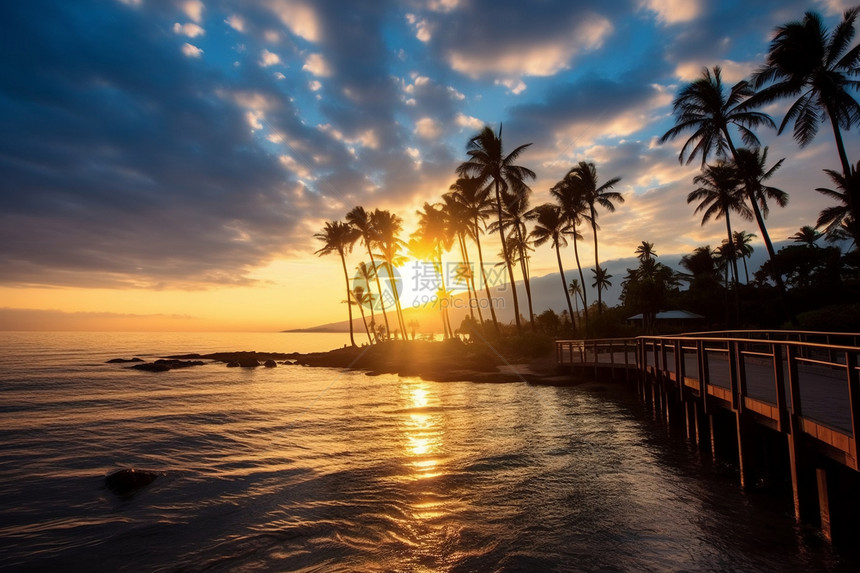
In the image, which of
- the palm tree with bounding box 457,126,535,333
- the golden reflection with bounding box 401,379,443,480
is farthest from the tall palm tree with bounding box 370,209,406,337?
the golden reflection with bounding box 401,379,443,480

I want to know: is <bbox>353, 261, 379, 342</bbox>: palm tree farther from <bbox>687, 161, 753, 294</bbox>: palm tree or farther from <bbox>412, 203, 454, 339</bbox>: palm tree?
<bbox>687, 161, 753, 294</bbox>: palm tree

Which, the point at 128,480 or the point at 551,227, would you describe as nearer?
the point at 128,480

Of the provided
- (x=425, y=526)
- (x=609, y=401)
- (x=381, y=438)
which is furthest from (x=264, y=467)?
(x=609, y=401)

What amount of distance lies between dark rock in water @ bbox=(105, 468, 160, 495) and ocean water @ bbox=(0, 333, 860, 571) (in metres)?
0.26

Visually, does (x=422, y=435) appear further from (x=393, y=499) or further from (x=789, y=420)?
(x=789, y=420)

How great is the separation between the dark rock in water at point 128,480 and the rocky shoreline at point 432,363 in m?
19.3

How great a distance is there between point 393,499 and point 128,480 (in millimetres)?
5852

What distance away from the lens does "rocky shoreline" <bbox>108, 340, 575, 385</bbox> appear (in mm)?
29297

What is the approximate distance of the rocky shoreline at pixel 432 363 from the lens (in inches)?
1153

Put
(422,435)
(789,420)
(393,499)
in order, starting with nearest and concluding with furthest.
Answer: (789,420) → (393,499) → (422,435)

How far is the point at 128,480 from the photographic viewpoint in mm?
9328

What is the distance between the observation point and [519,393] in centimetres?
2159

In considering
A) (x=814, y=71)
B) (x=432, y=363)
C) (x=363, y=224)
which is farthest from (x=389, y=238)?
(x=814, y=71)

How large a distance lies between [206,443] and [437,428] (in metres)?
7.05
